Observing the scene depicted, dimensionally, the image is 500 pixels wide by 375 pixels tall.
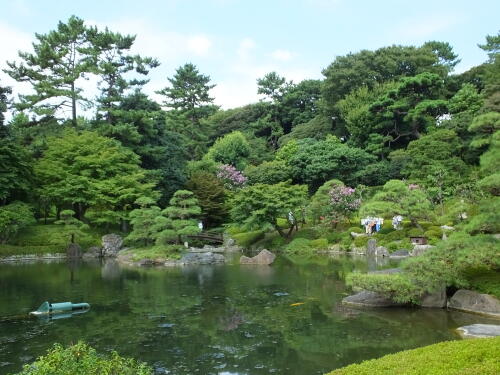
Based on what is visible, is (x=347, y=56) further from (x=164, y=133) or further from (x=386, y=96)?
(x=164, y=133)

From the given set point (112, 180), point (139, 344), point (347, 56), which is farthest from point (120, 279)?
point (347, 56)

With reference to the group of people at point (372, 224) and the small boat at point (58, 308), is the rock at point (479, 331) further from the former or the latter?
the group of people at point (372, 224)

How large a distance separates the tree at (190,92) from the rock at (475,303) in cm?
4000

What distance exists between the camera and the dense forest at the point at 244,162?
25.7 m

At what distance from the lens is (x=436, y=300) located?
1156cm

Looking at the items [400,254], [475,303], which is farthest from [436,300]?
[400,254]

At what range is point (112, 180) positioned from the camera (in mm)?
29141

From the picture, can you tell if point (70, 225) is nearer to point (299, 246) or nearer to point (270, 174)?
point (299, 246)

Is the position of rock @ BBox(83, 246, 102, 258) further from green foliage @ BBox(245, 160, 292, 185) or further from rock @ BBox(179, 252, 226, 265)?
green foliage @ BBox(245, 160, 292, 185)

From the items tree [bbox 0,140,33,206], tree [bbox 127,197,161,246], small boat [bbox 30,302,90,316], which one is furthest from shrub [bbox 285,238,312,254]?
tree [bbox 0,140,33,206]

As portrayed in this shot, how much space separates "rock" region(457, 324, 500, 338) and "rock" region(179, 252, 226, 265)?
48.6 feet

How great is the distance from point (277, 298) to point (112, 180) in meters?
18.8

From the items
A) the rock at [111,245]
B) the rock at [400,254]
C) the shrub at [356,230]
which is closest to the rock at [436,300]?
the rock at [400,254]

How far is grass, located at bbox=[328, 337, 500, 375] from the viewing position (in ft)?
15.8
